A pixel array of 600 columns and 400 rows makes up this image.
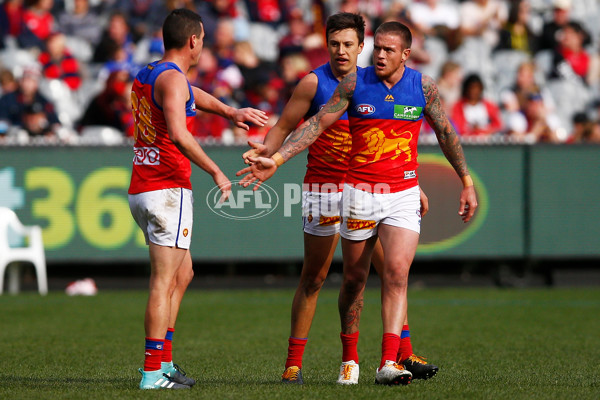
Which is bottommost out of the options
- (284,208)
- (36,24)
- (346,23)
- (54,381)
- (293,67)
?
(54,381)

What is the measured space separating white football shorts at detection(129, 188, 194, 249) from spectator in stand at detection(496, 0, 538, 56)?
13351 millimetres

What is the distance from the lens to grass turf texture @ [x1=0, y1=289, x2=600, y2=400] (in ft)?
19.6

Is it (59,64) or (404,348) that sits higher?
(59,64)

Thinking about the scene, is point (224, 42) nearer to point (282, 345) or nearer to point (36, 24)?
point (36, 24)

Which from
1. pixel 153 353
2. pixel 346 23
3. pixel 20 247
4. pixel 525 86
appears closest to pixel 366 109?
pixel 346 23

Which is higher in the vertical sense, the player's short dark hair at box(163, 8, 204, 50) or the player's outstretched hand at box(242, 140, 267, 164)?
the player's short dark hair at box(163, 8, 204, 50)

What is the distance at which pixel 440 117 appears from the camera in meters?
6.27

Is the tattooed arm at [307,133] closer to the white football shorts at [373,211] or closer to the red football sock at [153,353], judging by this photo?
the white football shorts at [373,211]

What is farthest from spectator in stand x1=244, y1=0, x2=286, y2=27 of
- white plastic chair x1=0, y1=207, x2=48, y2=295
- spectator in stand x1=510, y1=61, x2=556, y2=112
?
white plastic chair x1=0, y1=207, x2=48, y2=295

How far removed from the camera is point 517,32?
18.2 meters

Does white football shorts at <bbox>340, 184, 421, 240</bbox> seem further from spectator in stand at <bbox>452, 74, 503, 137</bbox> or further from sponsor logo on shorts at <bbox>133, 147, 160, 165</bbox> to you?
spectator in stand at <bbox>452, 74, 503, 137</bbox>

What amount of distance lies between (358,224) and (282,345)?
98.2 inches

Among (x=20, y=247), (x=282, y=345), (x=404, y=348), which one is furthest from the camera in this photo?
(x=20, y=247)

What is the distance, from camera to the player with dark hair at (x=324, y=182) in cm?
636
